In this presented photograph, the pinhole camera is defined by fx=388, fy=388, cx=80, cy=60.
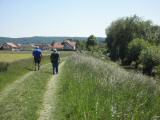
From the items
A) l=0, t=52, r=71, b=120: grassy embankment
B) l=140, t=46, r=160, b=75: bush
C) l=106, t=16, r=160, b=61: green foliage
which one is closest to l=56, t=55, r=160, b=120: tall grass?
l=0, t=52, r=71, b=120: grassy embankment

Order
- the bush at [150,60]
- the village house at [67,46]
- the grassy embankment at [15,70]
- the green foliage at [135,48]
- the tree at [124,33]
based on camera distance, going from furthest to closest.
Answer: the village house at [67,46], the tree at [124,33], the green foliage at [135,48], the bush at [150,60], the grassy embankment at [15,70]

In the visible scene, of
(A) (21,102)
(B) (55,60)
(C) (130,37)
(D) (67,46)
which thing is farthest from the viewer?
(D) (67,46)

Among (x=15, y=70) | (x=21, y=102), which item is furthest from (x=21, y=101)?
(x=15, y=70)

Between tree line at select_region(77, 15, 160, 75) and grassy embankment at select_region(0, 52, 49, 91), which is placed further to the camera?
tree line at select_region(77, 15, 160, 75)

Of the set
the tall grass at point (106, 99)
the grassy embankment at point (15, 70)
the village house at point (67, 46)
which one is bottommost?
the village house at point (67, 46)

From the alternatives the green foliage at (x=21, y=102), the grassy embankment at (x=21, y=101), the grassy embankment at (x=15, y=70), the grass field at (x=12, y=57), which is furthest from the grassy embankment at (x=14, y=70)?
the grass field at (x=12, y=57)

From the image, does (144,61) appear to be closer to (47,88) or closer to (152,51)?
(152,51)

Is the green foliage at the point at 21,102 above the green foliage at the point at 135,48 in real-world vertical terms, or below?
above

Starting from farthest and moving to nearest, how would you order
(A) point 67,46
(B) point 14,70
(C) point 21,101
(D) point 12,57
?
(A) point 67,46, (D) point 12,57, (B) point 14,70, (C) point 21,101

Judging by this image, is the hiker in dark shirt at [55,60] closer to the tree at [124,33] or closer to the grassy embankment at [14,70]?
the grassy embankment at [14,70]

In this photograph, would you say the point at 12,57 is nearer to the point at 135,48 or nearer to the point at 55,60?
the point at 135,48

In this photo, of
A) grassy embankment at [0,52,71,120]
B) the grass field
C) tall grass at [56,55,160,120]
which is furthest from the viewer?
the grass field

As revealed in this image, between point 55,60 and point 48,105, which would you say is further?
point 55,60

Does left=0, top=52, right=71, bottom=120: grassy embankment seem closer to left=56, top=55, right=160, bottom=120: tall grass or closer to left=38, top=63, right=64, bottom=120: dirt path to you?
left=38, top=63, right=64, bottom=120: dirt path
